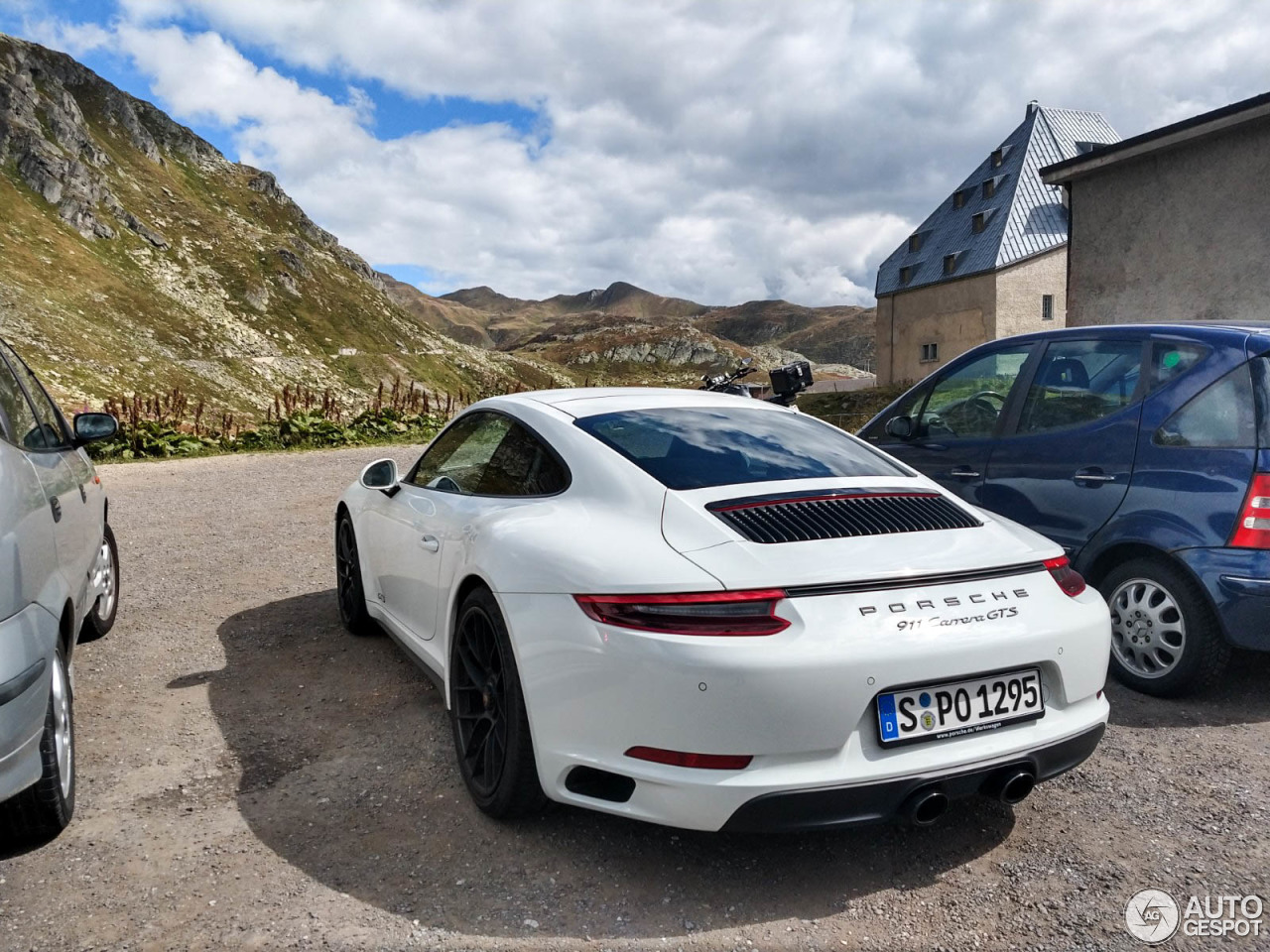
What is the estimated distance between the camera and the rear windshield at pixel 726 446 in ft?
10.3

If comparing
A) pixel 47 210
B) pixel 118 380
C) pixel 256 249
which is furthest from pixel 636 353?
pixel 118 380

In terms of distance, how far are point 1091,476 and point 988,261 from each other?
4457 centimetres

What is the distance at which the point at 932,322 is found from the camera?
160 ft

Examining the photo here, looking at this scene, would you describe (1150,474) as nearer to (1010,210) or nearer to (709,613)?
(709,613)

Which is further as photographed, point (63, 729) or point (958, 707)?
point (63, 729)

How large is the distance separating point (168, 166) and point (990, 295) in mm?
126241

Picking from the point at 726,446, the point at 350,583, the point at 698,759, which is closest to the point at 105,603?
the point at 350,583

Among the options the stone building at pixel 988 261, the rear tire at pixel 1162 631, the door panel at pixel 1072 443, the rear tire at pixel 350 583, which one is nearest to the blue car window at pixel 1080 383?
the door panel at pixel 1072 443

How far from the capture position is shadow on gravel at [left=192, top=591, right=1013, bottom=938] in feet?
8.45

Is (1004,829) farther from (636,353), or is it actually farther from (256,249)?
(636,353)

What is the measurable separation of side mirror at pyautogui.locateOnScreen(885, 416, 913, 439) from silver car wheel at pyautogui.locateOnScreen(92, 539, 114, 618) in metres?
4.42

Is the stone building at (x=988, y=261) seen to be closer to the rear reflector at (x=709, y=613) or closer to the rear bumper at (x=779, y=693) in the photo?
the rear bumper at (x=779, y=693)

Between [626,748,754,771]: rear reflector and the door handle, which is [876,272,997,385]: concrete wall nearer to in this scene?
the door handle

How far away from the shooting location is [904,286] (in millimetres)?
50594
